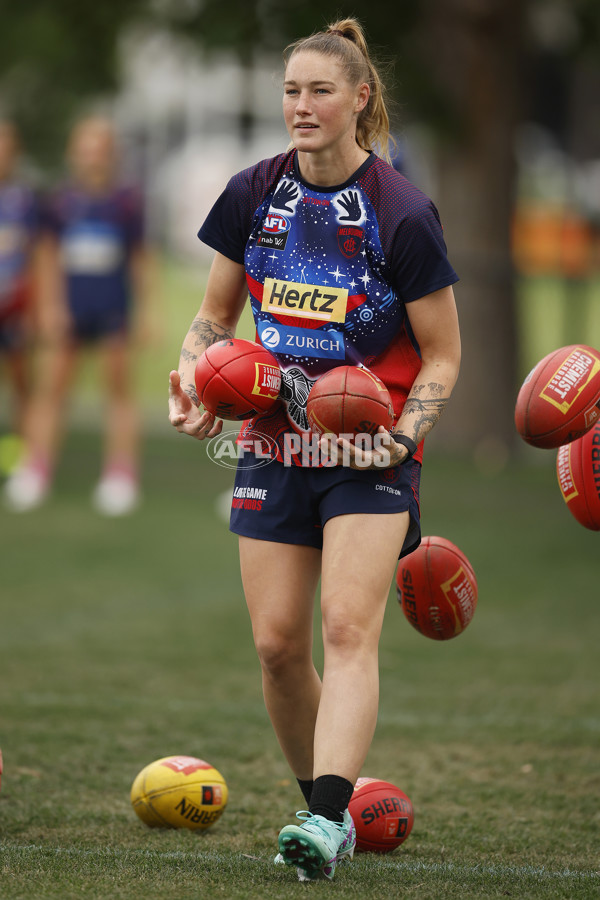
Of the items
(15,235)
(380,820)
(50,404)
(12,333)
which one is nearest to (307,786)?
(380,820)

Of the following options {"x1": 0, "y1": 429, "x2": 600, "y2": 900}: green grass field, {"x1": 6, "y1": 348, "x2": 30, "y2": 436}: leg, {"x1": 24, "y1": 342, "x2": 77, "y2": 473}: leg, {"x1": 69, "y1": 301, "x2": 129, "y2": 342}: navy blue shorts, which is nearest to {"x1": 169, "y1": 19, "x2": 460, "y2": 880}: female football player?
{"x1": 0, "y1": 429, "x2": 600, "y2": 900}: green grass field

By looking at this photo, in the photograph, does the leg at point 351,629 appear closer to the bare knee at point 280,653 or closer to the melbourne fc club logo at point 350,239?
the bare knee at point 280,653

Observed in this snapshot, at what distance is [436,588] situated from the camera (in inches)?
177

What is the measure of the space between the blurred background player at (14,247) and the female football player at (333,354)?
742cm

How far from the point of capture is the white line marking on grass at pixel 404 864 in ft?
12.5

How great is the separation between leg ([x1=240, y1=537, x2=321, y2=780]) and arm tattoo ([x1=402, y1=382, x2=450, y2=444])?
530 millimetres

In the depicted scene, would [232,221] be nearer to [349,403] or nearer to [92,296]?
[349,403]

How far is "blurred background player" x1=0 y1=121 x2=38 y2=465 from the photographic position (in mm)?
11125

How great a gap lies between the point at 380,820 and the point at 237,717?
1850 mm

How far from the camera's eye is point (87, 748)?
5328 millimetres

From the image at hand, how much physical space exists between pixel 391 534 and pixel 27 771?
6.51 feet

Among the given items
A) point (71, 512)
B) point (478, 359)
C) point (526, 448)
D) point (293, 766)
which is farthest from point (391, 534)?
point (526, 448)

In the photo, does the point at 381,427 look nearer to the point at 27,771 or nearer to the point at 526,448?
the point at 27,771

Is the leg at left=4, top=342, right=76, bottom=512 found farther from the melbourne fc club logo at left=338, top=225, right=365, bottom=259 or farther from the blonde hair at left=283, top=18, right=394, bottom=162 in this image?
the melbourne fc club logo at left=338, top=225, right=365, bottom=259
